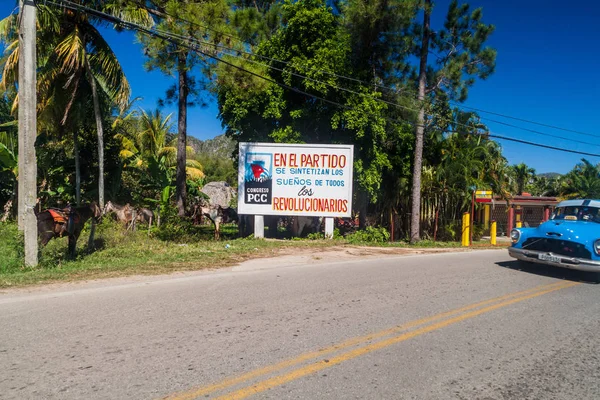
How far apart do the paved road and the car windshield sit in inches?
86.0

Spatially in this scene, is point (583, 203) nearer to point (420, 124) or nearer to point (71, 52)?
point (420, 124)

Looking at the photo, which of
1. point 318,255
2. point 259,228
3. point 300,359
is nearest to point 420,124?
point 259,228

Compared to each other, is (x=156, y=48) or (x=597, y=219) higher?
(x=156, y=48)

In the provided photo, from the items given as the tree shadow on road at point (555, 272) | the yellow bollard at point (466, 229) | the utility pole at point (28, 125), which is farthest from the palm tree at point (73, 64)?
the yellow bollard at point (466, 229)

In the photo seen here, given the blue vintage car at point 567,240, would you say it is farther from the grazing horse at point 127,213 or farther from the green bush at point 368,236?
the grazing horse at point 127,213

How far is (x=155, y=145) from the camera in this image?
30859 mm

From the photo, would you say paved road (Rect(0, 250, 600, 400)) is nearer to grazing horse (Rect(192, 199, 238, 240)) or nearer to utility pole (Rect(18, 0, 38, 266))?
utility pole (Rect(18, 0, 38, 266))

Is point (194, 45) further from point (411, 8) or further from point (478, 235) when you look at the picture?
point (478, 235)

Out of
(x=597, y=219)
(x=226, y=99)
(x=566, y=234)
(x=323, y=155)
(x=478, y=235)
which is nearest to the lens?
(x=566, y=234)

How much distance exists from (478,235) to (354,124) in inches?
369

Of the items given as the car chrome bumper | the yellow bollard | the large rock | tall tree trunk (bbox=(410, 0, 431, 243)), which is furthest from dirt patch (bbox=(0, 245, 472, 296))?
the large rock

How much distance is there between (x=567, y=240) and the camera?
8773 millimetres

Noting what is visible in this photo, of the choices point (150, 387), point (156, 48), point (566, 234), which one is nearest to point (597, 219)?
point (566, 234)

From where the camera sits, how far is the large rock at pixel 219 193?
34.2 m
